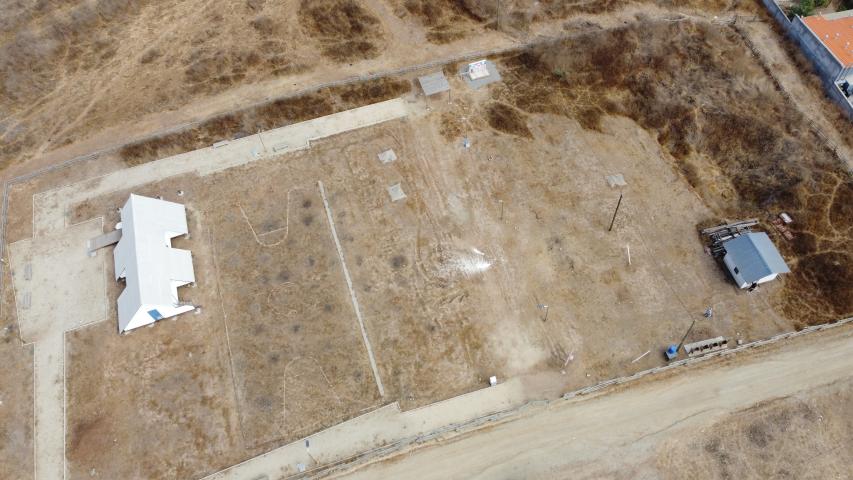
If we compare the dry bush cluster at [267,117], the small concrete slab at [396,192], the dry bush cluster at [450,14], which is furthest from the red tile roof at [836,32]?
the small concrete slab at [396,192]

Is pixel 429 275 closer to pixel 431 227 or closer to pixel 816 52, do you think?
pixel 431 227

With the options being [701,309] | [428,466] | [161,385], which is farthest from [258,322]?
[701,309]

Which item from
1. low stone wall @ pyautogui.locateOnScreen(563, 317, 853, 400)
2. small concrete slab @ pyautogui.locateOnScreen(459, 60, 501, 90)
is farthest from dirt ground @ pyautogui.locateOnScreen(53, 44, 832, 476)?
small concrete slab @ pyautogui.locateOnScreen(459, 60, 501, 90)

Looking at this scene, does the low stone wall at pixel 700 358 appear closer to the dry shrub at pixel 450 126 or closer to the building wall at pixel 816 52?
the dry shrub at pixel 450 126

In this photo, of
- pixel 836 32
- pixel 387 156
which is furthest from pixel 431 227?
pixel 836 32

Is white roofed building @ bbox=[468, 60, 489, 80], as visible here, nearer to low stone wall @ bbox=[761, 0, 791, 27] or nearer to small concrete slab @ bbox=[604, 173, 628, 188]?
small concrete slab @ bbox=[604, 173, 628, 188]

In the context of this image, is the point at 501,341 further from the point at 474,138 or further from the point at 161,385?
the point at 161,385

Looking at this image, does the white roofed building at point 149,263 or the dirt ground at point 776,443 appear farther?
the white roofed building at point 149,263
